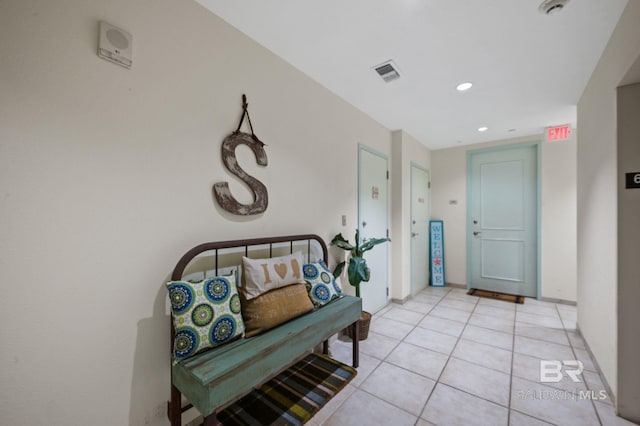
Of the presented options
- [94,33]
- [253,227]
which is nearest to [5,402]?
[253,227]

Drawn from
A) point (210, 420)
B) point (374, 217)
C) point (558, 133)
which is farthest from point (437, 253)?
point (210, 420)

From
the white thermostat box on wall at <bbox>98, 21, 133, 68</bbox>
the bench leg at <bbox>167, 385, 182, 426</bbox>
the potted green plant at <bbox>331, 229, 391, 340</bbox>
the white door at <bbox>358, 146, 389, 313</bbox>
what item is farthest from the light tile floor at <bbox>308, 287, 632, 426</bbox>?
the white thermostat box on wall at <bbox>98, 21, 133, 68</bbox>

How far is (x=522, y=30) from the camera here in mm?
1734

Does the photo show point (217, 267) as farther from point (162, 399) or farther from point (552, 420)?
point (552, 420)

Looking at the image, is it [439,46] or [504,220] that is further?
[504,220]

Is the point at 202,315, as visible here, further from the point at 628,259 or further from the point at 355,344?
the point at 628,259

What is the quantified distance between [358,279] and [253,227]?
1.20 metres

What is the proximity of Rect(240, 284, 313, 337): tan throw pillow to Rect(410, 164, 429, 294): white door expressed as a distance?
2770mm

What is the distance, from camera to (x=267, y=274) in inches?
65.9

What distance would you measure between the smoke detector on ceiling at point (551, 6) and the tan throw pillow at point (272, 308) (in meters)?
2.31

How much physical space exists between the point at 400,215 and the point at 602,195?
1.95 metres

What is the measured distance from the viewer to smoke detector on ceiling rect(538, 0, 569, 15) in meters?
1.50

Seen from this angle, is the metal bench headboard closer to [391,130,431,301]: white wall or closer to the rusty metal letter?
the rusty metal letter

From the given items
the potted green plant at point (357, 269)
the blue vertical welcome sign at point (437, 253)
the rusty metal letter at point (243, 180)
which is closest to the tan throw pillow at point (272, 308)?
the rusty metal letter at point (243, 180)
